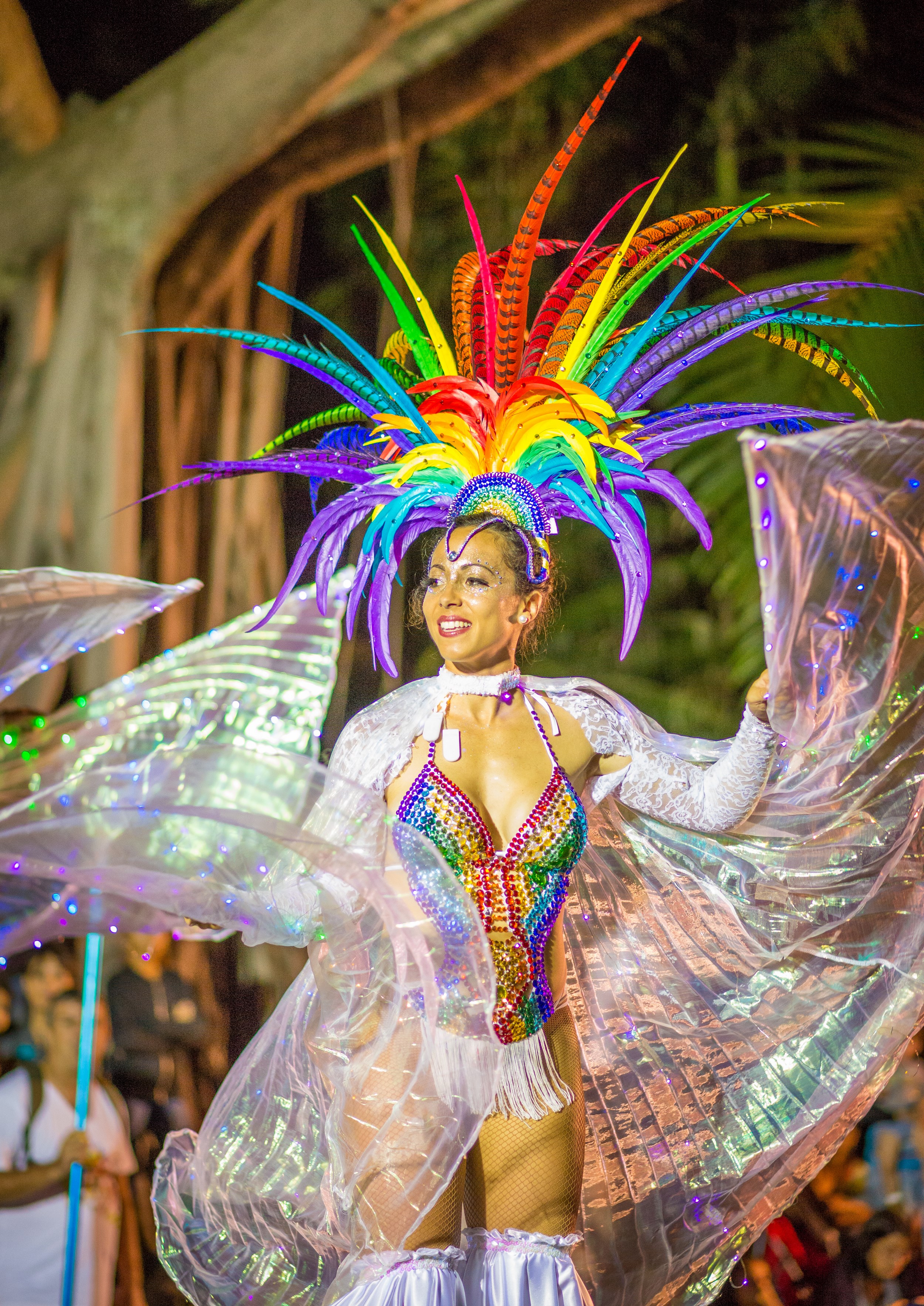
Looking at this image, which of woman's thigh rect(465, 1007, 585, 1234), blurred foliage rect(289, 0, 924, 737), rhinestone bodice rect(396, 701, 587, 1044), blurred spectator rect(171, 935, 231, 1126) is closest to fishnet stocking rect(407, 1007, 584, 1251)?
woman's thigh rect(465, 1007, 585, 1234)

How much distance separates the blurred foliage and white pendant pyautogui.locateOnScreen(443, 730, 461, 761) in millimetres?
1613

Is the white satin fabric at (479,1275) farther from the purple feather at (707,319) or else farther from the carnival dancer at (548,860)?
the purple feather at (707,319)

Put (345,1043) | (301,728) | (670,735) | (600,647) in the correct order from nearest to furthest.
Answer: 1. (345,1043)
2. (670,735)
3. (301,728)
4. (600,647)

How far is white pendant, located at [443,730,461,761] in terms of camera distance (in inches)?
74.3

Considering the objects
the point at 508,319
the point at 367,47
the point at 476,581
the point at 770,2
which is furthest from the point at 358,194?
the point at 476,581

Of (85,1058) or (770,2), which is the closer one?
(85,1058)

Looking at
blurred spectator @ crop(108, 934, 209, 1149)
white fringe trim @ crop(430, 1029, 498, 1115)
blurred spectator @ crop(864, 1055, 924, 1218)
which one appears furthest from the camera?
blurred spectator @ crop(108, 934, 209, 1149)

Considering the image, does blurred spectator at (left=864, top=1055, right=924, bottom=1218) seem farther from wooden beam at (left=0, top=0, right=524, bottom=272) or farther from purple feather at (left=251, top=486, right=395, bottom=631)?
wooden beam at (left=0, top=0, right=524, bottom=272)

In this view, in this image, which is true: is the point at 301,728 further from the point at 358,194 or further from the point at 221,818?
the point at 358,194

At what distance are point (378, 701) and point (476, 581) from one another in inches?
10.9

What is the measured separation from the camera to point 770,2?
157 inches

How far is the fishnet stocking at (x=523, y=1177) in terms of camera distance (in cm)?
173

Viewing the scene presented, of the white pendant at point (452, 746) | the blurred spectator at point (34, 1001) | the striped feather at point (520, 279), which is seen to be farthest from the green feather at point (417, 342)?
the blurred spectator at point (34, 1001)

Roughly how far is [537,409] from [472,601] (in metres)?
0.36
